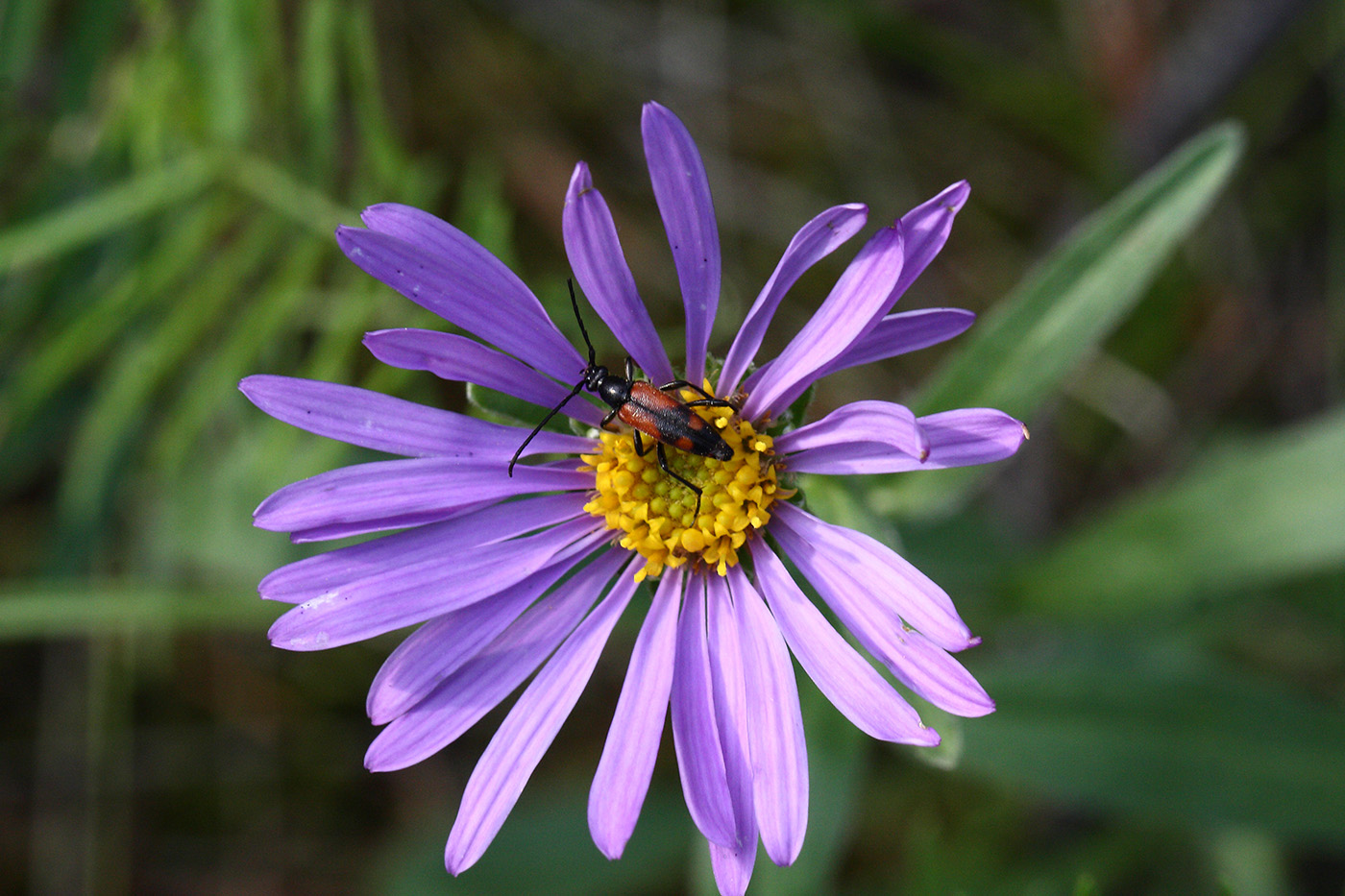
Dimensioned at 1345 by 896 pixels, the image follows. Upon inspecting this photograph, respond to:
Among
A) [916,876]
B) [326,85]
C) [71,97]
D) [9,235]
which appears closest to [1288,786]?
[916,876]

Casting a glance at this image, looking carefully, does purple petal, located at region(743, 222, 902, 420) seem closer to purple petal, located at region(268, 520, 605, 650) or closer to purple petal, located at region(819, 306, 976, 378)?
purple petal, located at region(819, 306, 976, 378)

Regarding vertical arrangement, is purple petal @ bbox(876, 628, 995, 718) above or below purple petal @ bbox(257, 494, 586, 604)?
A: below

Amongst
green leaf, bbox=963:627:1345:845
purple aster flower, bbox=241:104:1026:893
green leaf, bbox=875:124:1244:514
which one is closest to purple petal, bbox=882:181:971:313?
purple aster flower, bbox=241:104:1026:893

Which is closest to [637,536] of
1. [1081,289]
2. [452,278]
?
[452,278]

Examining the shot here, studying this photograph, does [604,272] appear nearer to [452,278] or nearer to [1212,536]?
[452,278]

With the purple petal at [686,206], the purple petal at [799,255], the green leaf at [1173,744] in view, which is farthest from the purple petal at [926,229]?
the green leaf at [1173,744]

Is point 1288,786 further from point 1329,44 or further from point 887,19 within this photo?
point 887,19

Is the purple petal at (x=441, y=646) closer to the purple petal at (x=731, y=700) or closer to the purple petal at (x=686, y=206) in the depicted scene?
the purple petal at (x=731, y=700)

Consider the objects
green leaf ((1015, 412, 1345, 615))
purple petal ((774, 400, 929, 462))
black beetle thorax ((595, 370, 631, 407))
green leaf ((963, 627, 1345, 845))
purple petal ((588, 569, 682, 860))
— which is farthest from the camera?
green leaf ((963, 627, 1345, 845))
